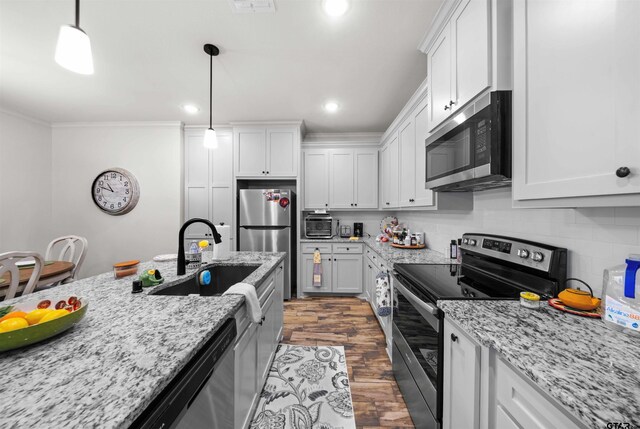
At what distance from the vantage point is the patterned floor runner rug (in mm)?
1473

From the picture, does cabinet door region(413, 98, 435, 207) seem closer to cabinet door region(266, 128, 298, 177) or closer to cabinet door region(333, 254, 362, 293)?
cabinet door region(333, 254, 362, 293)

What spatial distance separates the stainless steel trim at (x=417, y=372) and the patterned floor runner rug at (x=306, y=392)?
497mm

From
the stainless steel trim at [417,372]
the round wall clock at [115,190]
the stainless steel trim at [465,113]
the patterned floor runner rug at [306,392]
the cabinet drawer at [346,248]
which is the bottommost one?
the patterned floor runner rug at [306,392]

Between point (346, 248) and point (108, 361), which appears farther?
point (346, 248)

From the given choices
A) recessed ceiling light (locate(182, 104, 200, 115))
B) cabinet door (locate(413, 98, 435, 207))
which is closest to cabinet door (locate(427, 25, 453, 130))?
cabinet door (locate(413, 98, 435, 207))

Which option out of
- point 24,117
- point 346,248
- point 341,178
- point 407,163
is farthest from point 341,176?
point 24,117

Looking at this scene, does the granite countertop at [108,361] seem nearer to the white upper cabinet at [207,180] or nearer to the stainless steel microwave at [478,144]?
the stainless steel microwave at [478,144]

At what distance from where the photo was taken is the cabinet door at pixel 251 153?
3.53 meters

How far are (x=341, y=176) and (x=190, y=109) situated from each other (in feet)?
7.68

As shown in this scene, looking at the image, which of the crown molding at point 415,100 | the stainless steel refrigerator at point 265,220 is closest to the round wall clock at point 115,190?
the stainless steel refrigerator at point 265,220

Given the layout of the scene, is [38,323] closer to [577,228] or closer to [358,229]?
[577,228]

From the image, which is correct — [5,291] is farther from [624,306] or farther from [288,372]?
[624,306]

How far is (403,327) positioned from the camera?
5.27 ft

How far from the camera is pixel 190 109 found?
10.3 feet
